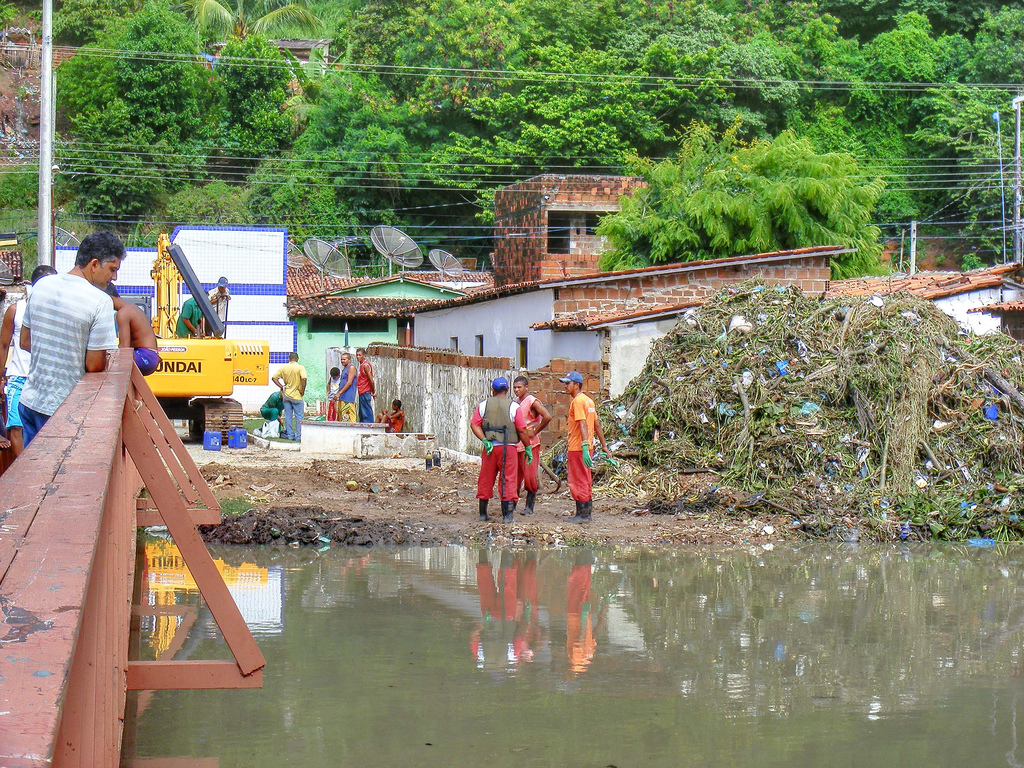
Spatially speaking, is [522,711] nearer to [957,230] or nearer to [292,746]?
[292,746]

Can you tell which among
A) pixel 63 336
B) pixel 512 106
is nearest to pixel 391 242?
pixel 512 106

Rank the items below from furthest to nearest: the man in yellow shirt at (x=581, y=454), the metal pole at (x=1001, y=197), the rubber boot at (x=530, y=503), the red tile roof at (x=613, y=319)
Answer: the metal pole at (x=1001, y=197) < the red tile roof at (x=613, y=319) < the rubber boot at (x=530, y=503) < the man in yellow shirt at (x=581, y=454)

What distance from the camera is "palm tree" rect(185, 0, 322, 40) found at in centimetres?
5547

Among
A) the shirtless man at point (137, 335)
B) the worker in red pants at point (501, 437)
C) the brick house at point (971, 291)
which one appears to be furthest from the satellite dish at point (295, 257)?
the shirtless man at point (137, 335)

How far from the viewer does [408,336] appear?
3706cm

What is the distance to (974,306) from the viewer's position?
21.2 metres

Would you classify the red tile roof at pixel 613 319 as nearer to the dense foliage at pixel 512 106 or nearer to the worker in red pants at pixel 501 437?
the worker in red pants at pixel 501 437

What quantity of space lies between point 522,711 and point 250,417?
2718cm

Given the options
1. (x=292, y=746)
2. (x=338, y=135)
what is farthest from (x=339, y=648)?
(x=338, y=135)

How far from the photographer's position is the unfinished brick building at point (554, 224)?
32.2 meters

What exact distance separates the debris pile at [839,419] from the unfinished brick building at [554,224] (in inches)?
639

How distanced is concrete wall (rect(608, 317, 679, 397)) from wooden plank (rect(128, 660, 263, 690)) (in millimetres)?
13134

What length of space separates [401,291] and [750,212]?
47.5 ft

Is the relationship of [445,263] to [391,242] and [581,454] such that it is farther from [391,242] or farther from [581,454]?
[581,454]
